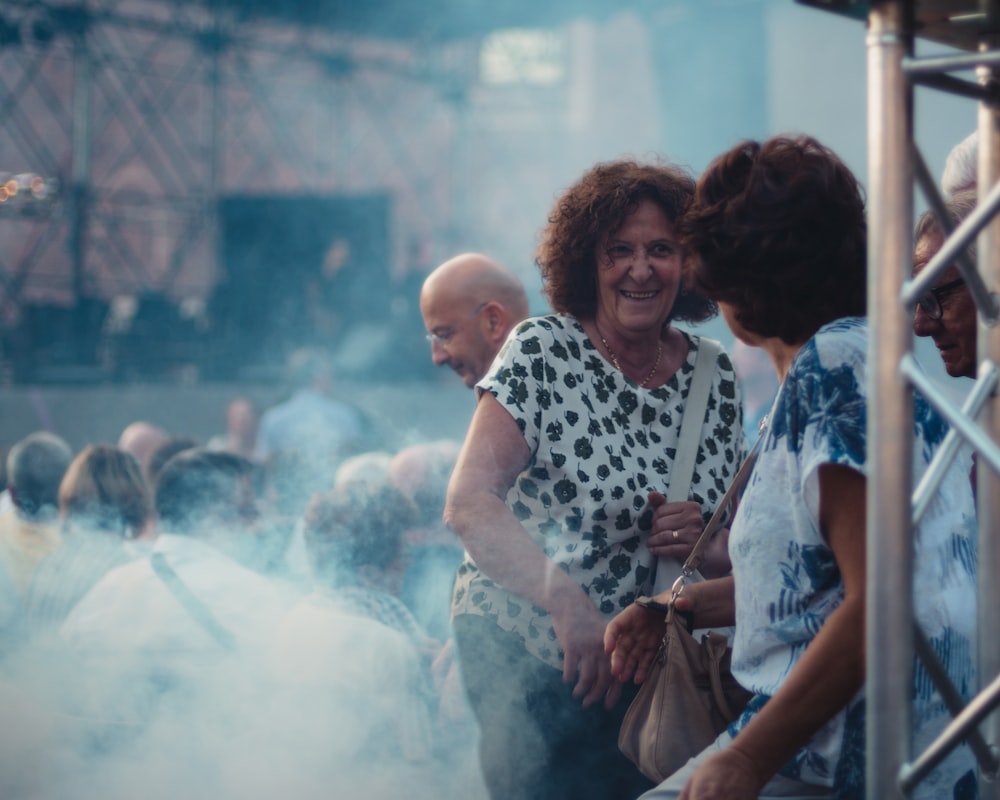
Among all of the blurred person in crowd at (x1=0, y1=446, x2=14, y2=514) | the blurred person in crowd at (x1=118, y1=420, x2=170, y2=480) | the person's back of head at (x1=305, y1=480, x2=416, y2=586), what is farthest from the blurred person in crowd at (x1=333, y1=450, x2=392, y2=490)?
the blurred person in crowd at (x1=118, y1=420, x2=170, y2=480)

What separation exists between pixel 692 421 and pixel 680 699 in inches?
25.3

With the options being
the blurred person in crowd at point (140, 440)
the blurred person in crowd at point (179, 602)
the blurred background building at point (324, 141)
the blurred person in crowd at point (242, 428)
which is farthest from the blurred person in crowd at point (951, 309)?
the blurred person in crowd at point (242, 428)

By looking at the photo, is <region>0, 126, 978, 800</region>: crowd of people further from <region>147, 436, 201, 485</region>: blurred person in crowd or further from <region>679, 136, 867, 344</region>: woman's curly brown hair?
<region>147, 436, 201, 485</region>: blurred person in crowd

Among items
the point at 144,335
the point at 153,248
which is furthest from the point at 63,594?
the point at 153,248

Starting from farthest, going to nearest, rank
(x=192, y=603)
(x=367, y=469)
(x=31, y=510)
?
(x=31, y=510)
(x=367, y=469)
(x=192, y=603)

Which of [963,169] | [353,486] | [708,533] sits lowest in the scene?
[353,486]

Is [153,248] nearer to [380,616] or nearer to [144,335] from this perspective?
[144,335]

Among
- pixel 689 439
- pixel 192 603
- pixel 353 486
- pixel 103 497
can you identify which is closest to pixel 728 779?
pixel 689 439

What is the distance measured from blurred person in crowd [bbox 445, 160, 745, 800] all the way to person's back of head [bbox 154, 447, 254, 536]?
1450 millimetres

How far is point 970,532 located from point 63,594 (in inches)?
113

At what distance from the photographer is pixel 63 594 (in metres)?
3.58

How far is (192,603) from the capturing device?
10.5 feet

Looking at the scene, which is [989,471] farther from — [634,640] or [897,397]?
[634,640]

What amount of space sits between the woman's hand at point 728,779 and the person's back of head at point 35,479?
10.1ft
